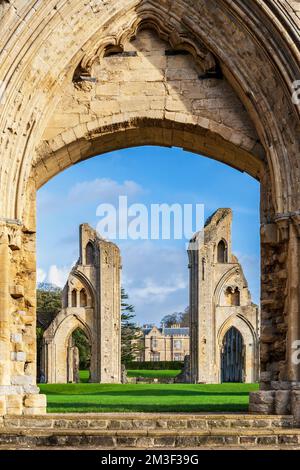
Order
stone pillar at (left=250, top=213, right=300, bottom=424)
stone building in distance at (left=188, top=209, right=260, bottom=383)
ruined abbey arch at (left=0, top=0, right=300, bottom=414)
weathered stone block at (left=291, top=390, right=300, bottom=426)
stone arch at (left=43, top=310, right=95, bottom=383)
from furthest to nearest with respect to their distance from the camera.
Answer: stone arch at (left=43, top=310, right=95, bottom=383)
stone building in distance at (left=188, top=209, right=260, bottom=383)
ruined abbey arch at (left=0, top=0, right=300, bottom=414)
stone pillar at (left=250, top=213, right=300, bottom=424)
weathered stone block at (left=291, top=390, right=300, bottom=426)

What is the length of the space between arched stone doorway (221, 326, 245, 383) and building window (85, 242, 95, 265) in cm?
704

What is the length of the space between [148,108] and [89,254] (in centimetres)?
2747

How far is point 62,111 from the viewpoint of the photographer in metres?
→ 10.8

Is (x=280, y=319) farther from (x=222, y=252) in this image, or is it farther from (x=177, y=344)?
(x=177, y=344)

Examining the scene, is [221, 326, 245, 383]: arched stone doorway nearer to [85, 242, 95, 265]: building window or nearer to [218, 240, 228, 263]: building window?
[218, 240, 228, 263]: building window

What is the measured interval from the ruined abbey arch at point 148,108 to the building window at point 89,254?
26508mm

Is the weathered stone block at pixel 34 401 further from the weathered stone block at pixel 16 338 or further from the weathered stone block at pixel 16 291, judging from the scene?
the weathered stone block at pixel 16 291

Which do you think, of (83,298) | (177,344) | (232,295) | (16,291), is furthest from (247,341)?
(177,344)

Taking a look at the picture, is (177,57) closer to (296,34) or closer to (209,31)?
(209,31)

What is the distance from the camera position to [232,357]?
39.6 m

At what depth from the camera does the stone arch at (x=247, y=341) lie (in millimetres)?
34447

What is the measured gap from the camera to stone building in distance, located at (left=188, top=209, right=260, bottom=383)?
1341 inches

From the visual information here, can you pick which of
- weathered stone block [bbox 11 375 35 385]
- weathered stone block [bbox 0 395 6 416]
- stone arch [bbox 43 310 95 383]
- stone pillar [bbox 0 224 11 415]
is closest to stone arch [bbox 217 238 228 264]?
stone arch [bbox 43 310 95 383]

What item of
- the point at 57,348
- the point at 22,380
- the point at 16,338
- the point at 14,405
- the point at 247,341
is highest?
the point at 16,338
